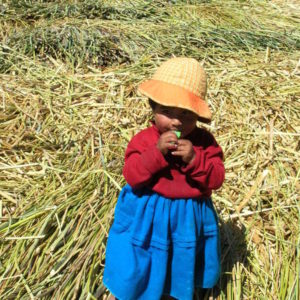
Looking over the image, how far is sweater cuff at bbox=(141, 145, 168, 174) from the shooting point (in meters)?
1.71

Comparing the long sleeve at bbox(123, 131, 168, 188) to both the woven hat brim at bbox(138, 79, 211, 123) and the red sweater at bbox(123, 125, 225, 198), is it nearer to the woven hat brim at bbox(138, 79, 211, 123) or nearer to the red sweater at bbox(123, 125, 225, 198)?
the red sweater at bbox(123, 125, 225, 198)

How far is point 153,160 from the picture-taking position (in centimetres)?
171

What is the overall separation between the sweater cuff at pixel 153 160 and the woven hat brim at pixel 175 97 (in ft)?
0.64

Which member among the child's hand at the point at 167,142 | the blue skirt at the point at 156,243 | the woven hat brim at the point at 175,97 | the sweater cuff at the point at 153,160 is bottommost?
the blue skirt at the point at 156,243

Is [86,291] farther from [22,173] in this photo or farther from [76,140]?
[76,140]

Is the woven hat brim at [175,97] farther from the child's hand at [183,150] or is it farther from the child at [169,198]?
the child's hand at [183,150]

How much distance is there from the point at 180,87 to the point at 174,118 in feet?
0.41

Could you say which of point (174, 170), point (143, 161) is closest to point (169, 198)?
point (174, 170)

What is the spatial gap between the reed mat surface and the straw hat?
3.31 feet

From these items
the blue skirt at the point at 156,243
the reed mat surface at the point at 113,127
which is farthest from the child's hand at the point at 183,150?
the reed mat surface at the point at 113,127

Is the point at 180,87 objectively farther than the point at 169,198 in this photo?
No

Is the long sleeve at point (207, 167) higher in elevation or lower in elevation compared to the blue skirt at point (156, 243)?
higher

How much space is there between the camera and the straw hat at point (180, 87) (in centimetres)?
168

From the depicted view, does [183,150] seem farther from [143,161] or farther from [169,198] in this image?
[169,198]
